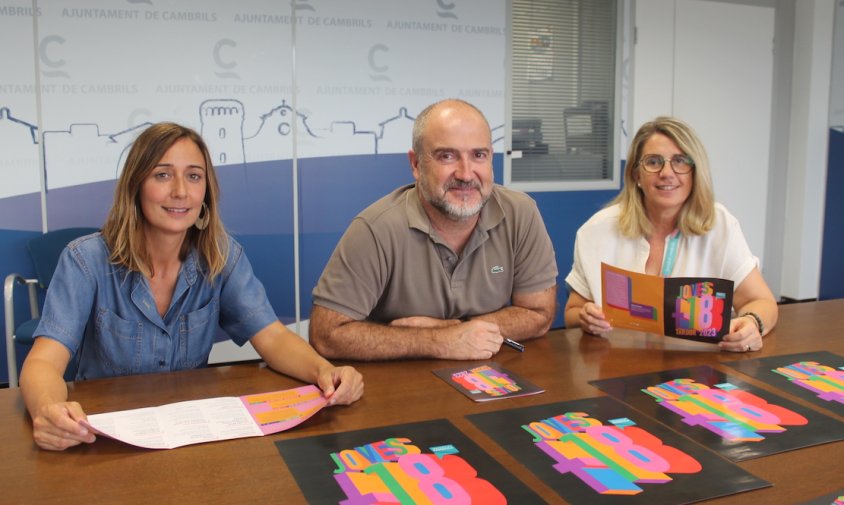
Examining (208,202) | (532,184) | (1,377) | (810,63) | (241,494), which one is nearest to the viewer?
(241,494)

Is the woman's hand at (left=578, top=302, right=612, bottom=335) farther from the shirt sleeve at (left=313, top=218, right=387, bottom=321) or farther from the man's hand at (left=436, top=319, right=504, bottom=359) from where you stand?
the shirt sleeve at (left=313, top=218, right=387, bottom=321)

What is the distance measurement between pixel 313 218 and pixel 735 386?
2.87 metres

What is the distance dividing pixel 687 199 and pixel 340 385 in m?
1.45

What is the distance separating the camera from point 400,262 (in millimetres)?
2082

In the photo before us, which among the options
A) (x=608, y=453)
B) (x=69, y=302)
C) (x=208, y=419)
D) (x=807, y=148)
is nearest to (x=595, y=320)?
(x=608, y=453)

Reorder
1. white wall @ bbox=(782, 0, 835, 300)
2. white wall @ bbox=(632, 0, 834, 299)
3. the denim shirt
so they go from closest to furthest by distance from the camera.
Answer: the denim shirt < white wall @ bbox=(632, 0, 834, 299) < white wall @ bbox=(782, 0, 835, 300)

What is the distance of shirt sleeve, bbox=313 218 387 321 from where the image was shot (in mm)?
2002

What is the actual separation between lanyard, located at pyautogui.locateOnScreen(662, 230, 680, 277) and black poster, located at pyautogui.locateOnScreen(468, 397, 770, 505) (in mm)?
984

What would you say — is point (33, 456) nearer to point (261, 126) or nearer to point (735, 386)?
point (735, 386)

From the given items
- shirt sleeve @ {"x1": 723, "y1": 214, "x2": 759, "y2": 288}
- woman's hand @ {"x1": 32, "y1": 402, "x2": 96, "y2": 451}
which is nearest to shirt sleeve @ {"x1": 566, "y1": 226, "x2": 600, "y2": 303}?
shirt sleeve @ {"x1": 723, "y1": 214, "x2": 759, "y2": 288}

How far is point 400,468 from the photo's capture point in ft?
3.96

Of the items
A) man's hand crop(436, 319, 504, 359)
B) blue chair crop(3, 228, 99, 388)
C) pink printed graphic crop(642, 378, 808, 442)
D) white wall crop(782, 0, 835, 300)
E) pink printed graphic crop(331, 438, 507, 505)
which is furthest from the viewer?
white wall crop(782, 0, 835, 300)

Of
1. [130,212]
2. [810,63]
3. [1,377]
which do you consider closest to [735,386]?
[130,212]

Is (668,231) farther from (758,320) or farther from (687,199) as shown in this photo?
(758,320)
